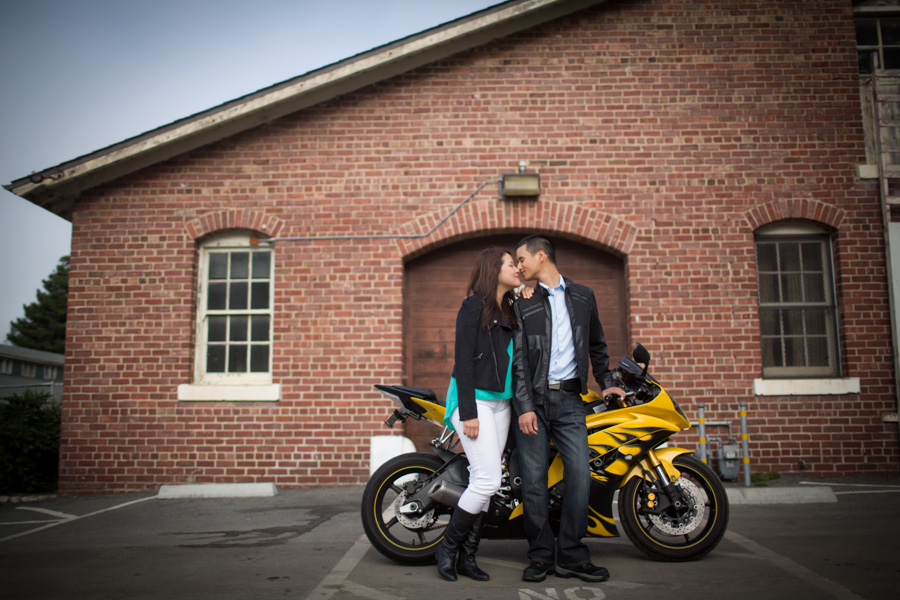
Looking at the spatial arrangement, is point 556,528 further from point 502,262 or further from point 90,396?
point 90,396

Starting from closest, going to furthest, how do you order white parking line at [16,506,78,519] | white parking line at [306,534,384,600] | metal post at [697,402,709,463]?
1. white parking line at [306,534,384,600]
2. white parking line at [16,506,78,519]
3. metal post at [697,402,709,463]

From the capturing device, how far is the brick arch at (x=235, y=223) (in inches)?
325

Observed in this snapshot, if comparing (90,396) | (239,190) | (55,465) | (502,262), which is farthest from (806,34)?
(55,465)

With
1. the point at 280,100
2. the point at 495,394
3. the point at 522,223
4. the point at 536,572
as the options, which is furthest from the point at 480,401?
the point at 280,100

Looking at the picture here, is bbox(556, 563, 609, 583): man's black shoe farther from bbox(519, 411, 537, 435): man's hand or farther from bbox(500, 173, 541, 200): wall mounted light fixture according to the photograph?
bbox(500, 173, 541, 200): wall mounted light fixture

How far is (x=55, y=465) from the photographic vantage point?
8492mm

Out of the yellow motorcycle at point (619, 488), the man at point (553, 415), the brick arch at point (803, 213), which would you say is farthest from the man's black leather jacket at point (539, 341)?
the brick arch at point (803, 213)

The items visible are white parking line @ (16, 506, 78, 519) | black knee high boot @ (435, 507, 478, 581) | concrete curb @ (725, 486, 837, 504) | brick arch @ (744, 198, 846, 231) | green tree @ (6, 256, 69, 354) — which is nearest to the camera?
black knee high boot @ (435, 507, 478, 581)

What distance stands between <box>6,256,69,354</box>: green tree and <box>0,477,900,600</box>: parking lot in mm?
45348

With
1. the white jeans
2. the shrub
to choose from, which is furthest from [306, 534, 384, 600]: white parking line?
the shrub

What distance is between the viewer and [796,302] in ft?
27.1

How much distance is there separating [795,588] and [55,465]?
839 centimetres

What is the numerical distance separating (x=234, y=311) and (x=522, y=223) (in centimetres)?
370

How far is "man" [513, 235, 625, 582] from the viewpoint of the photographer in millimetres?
3840
